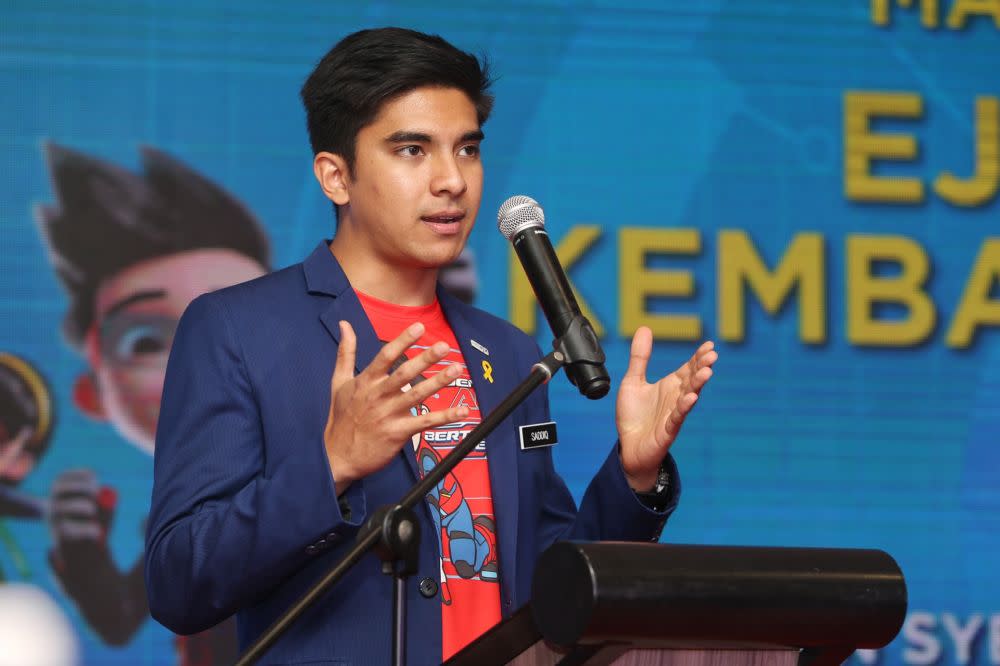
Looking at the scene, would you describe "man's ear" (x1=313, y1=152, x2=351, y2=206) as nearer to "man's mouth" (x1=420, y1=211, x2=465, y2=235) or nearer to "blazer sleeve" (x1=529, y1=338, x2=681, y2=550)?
"man's mouth" (x1=420, y1=211, x2=465, y2=235)

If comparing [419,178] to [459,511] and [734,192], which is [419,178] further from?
[734,192]

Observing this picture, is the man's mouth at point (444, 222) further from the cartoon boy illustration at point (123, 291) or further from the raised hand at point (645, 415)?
the cartoon boy illustration at point (123, 291)

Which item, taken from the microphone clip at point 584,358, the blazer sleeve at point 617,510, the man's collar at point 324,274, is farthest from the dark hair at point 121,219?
the microphone clip at point 584,358

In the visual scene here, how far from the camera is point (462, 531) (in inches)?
78.0

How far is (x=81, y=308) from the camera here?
3164 mm

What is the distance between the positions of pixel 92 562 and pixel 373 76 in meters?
1.52

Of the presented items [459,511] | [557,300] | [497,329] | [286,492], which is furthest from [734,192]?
[286,492]

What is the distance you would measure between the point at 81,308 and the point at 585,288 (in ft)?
3.98

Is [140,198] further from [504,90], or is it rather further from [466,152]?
[466,152]

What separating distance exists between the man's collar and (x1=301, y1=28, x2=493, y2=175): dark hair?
0.15m

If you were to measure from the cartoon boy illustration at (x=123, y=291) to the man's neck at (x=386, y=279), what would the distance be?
3.54ft

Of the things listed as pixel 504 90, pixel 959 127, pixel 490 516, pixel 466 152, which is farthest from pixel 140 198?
pixel 959 127

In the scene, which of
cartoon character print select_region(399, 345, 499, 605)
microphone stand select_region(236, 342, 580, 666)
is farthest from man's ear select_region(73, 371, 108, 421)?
microphone stand select_region(236, 342, 580, 666)

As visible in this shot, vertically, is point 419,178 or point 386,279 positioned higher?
point 419,178
